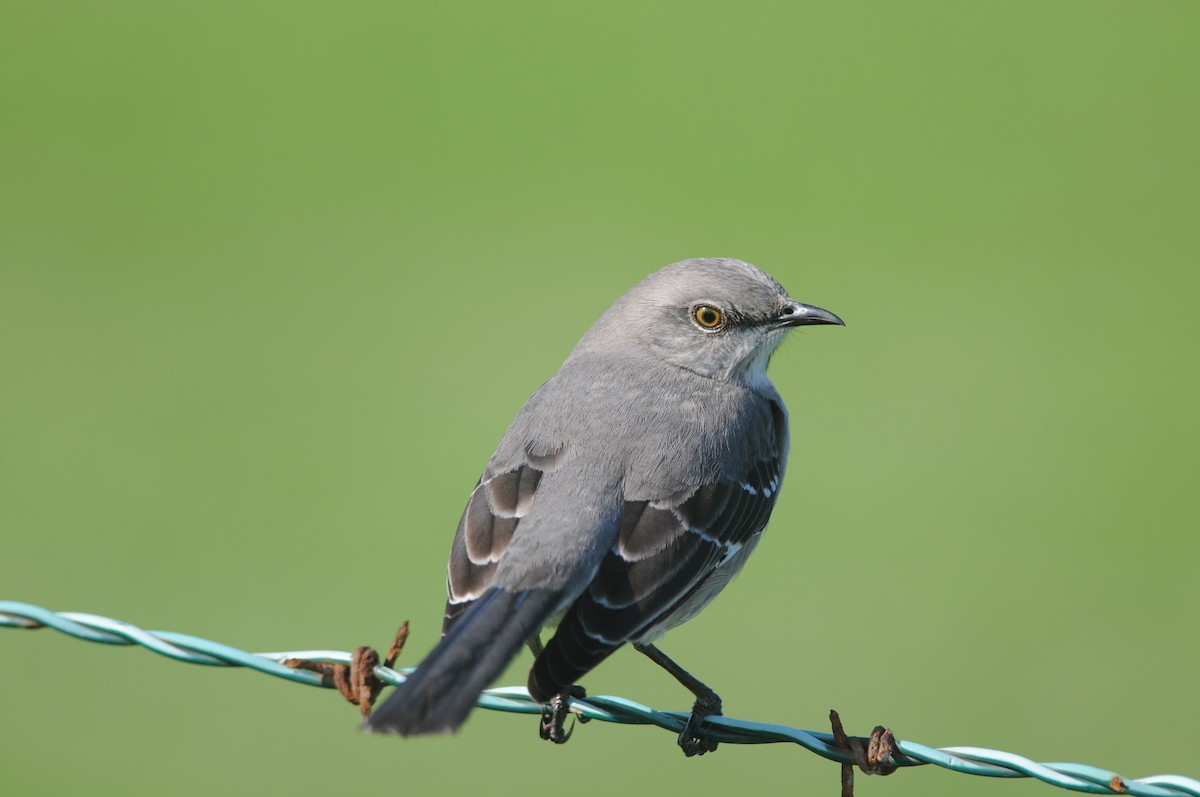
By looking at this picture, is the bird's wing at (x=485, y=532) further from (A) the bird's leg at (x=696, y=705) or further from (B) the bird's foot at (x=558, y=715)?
(A) the bird's leg at (x=696, y=705)

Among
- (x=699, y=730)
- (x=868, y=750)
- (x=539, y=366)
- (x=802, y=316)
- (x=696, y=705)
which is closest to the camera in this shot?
(x=868, y=750)

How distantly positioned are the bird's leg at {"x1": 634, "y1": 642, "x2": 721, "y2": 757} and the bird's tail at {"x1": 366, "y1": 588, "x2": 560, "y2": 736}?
0.54 meters

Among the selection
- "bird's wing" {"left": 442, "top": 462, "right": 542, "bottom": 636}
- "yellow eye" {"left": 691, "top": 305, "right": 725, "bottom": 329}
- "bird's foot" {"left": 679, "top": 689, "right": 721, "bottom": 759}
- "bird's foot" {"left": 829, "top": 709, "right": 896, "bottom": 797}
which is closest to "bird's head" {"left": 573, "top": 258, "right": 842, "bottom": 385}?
"yellow eye" {"left": 691, "top": 305, "right": 725, "bottom": 329}

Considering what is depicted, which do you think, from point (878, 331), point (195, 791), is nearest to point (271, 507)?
point (195, 791)

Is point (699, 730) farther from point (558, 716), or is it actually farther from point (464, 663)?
point (464, 663)

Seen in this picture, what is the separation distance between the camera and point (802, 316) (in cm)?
521

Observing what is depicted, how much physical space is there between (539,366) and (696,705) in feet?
17.3

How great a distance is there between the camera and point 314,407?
948 centimetres

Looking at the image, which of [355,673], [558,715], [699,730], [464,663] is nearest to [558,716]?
[558,715]

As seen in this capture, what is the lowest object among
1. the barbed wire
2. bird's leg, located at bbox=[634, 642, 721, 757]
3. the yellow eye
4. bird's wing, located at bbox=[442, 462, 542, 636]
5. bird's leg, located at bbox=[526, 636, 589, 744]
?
the barbed wire

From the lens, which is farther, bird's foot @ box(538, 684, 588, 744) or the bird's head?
the bird's head

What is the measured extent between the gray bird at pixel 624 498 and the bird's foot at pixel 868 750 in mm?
382

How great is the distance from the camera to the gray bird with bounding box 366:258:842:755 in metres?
3.77

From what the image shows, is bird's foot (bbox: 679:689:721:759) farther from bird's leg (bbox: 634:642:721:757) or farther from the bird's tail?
the bird's tail
